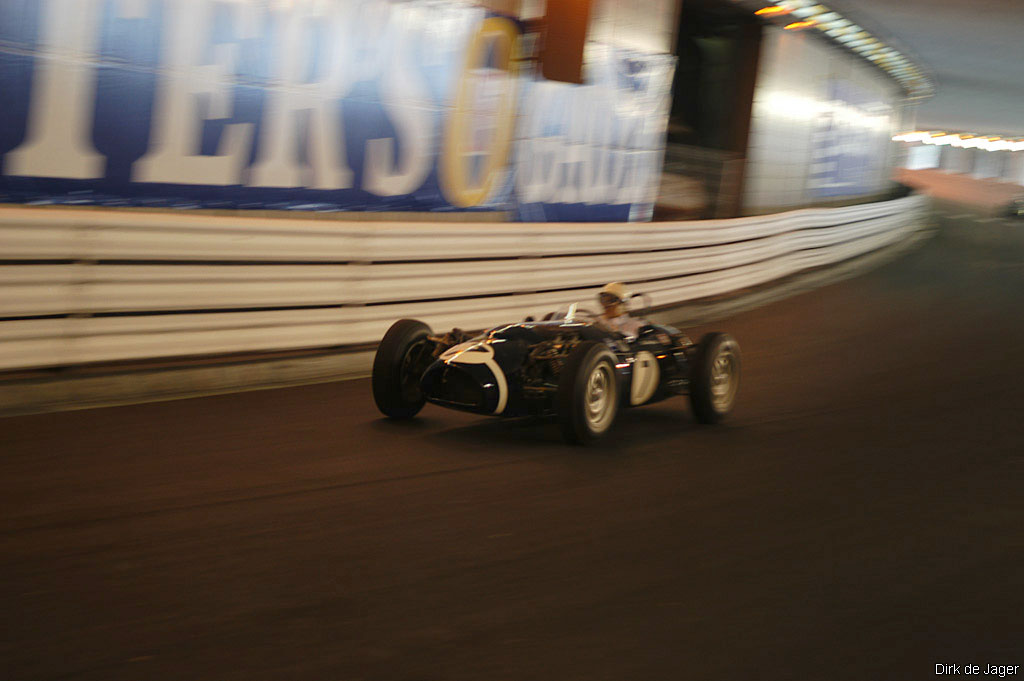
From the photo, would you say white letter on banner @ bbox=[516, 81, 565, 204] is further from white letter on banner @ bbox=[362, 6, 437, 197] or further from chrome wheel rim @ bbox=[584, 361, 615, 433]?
chrome wheel rim @ bbox=[584, 361, 615, 433]

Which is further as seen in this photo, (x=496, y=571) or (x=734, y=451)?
(x=734, y=451)

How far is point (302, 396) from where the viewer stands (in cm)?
843

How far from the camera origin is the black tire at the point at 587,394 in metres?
6.80

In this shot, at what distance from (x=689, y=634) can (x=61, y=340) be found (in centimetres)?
513

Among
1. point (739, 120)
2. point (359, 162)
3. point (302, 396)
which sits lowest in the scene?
point (302, 396)

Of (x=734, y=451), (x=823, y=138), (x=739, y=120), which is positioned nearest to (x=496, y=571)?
(x=734, y=451)

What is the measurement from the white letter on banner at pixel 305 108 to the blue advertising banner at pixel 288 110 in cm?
2

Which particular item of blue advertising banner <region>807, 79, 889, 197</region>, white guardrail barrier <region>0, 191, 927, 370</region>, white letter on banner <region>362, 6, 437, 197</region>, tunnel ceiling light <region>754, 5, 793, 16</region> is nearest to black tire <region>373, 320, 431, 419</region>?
white guardrail barrier <region>0, 191, 927, 370</region>

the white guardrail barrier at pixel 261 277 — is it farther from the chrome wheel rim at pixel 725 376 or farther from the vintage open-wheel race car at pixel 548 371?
the chrome wheel rim at pixel 725 376

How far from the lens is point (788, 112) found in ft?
79.8

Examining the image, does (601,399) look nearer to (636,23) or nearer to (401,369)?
(401,369)

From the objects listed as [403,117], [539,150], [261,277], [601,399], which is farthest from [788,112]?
[601,399]

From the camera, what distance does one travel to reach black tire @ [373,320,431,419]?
7336mm

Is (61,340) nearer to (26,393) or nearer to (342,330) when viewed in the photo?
(26,393)
